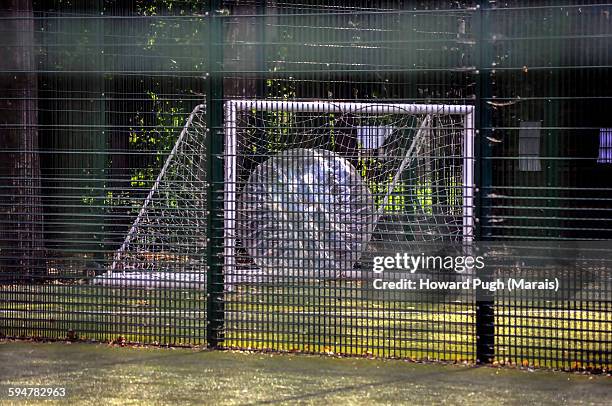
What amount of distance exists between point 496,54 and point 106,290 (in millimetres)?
3462

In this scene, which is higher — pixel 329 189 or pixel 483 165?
pixel 483 165

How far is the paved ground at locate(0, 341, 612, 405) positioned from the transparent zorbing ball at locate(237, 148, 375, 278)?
0.73m

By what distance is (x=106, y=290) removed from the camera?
8102 mm

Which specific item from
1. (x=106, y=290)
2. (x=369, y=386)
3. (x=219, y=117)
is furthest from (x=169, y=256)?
(x=369, y=386)

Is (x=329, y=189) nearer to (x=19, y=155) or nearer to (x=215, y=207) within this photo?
(x=215, y=207)

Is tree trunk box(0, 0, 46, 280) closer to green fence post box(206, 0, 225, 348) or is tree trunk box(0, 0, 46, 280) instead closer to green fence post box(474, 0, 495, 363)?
green fence post box(206, 0, 225, 348)

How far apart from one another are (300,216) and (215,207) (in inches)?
25.6

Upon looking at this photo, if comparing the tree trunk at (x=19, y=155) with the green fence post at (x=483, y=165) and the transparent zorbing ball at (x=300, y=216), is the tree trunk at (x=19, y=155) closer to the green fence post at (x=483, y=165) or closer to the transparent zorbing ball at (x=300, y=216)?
the transparent zorbing ball at (x=300, y=216)

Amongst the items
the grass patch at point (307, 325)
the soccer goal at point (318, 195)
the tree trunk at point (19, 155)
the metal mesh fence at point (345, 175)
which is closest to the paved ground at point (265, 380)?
the grass patch at point (307, 325)

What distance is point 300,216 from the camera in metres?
7.84

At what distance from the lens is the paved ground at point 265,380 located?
6.07 metres

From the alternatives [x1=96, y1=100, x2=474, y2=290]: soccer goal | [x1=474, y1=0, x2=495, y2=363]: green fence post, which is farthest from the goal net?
[x1=474, y1=0, x2=495, y2=363]: green fence post

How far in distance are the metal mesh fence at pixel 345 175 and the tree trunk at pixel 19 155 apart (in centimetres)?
8


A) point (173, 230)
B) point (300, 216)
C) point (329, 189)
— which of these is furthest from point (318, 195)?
point (173, 230)
